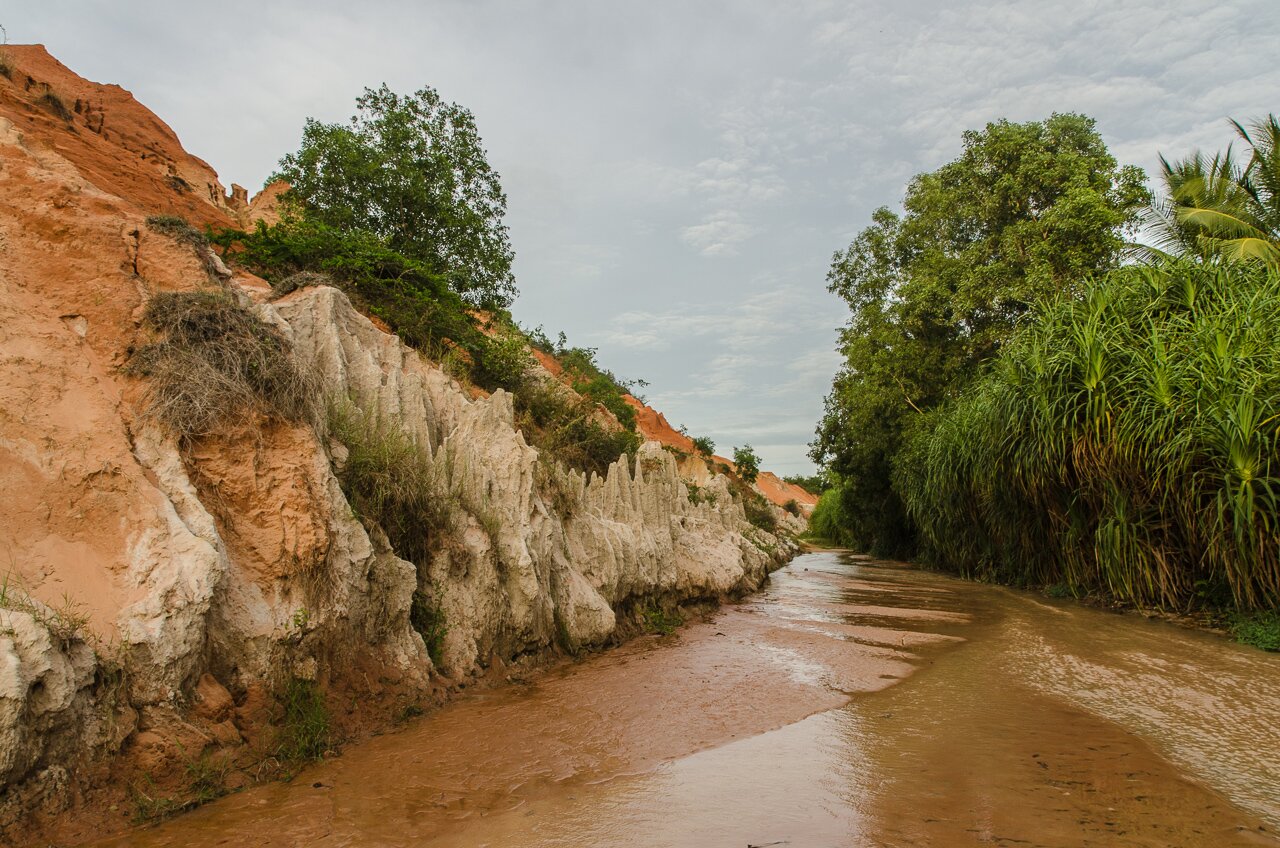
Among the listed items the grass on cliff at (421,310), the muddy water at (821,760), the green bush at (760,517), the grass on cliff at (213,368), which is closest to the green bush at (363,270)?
the grass on cliff at (421,310)

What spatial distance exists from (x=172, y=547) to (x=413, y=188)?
1757 centimetres

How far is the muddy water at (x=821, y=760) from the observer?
315cm

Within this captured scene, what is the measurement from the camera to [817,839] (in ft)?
10.1

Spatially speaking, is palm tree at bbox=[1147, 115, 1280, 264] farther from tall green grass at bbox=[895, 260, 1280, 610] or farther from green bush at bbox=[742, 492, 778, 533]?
green bush at bbox=[742, 492, 778, 533]

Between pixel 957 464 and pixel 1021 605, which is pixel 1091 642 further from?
pixel 957 464

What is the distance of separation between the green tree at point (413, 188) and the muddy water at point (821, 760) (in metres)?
15.7

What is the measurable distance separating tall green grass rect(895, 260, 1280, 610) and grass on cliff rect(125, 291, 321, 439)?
9.57 meters

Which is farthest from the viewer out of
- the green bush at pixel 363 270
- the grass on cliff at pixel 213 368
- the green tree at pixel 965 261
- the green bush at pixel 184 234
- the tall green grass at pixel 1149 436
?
the green tree at pixel 965 261

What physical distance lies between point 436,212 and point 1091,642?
18642 millimetres

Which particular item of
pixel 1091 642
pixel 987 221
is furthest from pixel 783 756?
pixel 987 221

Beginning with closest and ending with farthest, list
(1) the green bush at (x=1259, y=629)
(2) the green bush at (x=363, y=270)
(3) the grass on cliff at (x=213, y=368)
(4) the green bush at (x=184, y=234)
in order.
→ 1. (3) the grass on cliff at (x=213, y=368)
2. (4) the green bush at (x=184, y=234)
3. (1) the green bush at (x=1259, y=629)
4. (2) the green bush at (x=363, y=270)

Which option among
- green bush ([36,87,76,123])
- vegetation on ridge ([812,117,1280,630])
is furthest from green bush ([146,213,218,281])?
green bush ([36,87,76,123])

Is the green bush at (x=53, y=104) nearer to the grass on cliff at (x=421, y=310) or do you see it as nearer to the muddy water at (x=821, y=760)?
the grass on cliff at (x=421, y=310)

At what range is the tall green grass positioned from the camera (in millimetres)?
7656
